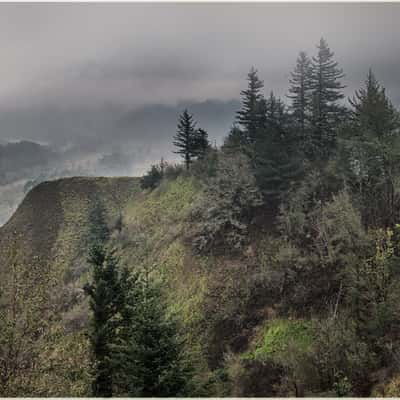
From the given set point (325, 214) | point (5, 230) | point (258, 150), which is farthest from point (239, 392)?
point (5, 230)

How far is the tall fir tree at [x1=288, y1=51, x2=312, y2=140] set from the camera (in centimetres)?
3747

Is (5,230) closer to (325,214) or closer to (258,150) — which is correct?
(258,150)

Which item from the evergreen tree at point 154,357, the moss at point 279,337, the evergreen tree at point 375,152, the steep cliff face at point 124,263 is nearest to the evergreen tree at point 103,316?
the steep cliff face at point 124,263

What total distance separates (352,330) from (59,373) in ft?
40.8

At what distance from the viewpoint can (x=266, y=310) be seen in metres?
23.5

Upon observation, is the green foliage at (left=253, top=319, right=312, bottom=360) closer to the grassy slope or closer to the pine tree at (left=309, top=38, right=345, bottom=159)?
the grassy slope

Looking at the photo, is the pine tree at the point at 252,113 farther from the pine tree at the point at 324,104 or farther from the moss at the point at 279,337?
the moss at the point at 279,337

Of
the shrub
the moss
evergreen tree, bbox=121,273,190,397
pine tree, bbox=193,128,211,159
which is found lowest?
the moss

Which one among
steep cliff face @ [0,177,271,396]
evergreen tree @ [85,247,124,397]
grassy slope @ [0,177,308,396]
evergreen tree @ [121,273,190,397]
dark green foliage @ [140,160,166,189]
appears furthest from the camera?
dark green foliage @ [140,160,166,189]

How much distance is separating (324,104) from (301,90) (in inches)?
135

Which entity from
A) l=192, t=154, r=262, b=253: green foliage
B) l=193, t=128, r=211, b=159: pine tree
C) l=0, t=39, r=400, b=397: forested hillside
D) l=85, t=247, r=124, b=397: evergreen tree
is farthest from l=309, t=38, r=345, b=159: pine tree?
l=85, t=247, r=124, b=397: evergreen tree

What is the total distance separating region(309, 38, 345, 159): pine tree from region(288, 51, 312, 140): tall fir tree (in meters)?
0.98

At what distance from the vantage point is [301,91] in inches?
1492

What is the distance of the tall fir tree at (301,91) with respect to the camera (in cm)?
3747
